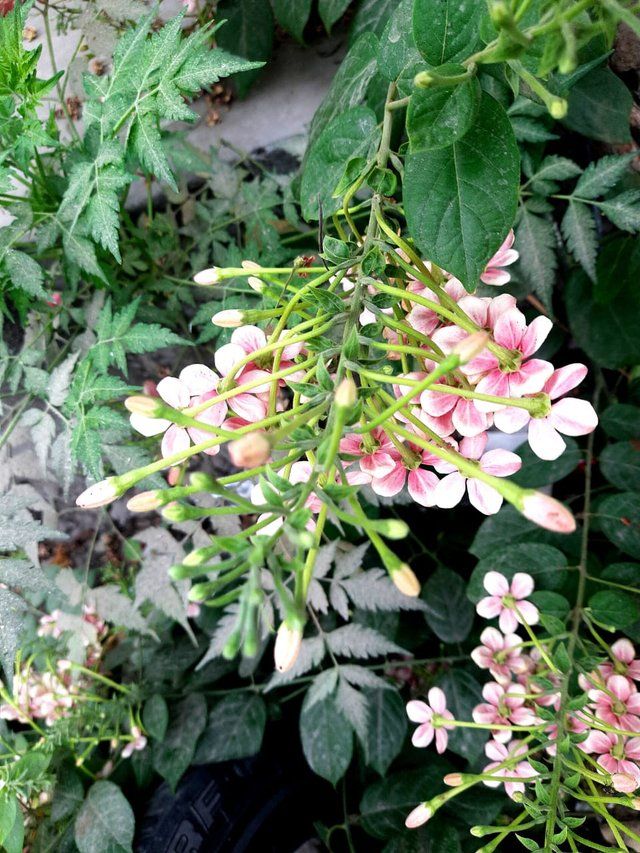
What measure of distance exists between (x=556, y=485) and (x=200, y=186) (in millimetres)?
920

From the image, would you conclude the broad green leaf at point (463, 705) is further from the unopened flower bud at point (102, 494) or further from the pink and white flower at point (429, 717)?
the unopened flower bud at point (102, 494)

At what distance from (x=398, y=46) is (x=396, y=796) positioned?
→ 104cm

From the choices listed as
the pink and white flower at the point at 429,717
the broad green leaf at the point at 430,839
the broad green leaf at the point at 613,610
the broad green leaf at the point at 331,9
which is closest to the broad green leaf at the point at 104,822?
the broad green leaf at the point at 430,839

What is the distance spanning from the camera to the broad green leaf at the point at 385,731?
1.05 meters

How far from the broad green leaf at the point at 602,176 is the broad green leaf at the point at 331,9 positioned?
44 cm

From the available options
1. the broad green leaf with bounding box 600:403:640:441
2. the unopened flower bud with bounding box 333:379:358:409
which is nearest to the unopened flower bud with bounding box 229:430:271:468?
the unopened flower bud with bounding box 333:379:358:409

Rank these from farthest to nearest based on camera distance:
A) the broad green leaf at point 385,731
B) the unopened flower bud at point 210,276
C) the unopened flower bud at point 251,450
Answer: the broad green leaf at point 385,731
the unopened flower bud at point 210,276
the unopened flower bud at point 251,450

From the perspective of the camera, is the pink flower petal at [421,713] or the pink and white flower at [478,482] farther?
the pink flower petal at [421,713]

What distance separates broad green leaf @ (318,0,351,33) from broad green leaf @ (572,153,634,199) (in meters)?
0.44

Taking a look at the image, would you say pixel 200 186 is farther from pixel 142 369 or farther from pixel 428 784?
pixel 428 784

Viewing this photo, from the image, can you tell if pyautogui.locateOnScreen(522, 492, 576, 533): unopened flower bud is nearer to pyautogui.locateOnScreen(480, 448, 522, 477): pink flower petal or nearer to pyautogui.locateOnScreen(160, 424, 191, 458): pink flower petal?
pyautogui.locateOnScreen(480, 448, 522, 477): pink flower petal

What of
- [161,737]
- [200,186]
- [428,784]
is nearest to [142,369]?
[200,186]

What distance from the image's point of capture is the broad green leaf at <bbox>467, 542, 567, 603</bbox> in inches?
33.8

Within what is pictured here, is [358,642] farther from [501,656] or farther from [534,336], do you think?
[534,336]
